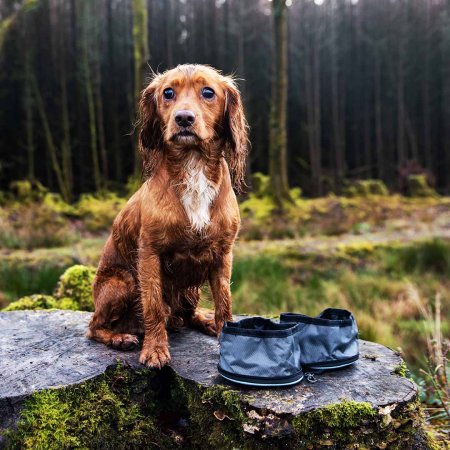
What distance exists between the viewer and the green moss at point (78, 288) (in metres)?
4.39

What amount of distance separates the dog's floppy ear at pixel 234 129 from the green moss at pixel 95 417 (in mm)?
1189

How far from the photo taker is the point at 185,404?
258 centimetres

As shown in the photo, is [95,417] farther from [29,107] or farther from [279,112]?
[29,107]

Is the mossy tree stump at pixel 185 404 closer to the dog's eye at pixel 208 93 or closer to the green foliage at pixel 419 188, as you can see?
the dog's eye at pixel 208 93

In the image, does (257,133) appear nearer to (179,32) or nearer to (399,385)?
(179,32)

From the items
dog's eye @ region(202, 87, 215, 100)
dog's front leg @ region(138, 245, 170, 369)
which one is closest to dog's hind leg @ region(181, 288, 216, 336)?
dog's front leg @ region(138, 245, 170, 369)

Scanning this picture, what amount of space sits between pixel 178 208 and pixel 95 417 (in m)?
1.07

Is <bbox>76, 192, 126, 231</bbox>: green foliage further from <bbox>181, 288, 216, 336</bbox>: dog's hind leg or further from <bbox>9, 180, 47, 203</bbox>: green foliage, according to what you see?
<bbox>181, 288, 216, 336</bbox>: dog's hind leg

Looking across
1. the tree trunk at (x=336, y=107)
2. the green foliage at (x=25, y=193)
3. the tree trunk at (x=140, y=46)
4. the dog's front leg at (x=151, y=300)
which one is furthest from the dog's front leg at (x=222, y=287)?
the tree trunk at (x=336, y=107)

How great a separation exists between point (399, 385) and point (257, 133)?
19.3m

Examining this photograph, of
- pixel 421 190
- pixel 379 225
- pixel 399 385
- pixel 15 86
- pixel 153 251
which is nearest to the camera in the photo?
pixel 399 385

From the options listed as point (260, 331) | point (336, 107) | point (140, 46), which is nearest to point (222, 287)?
point (260, 331)

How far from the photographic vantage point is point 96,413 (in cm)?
238

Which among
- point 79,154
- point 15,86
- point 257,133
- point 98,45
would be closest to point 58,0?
point 98,45
